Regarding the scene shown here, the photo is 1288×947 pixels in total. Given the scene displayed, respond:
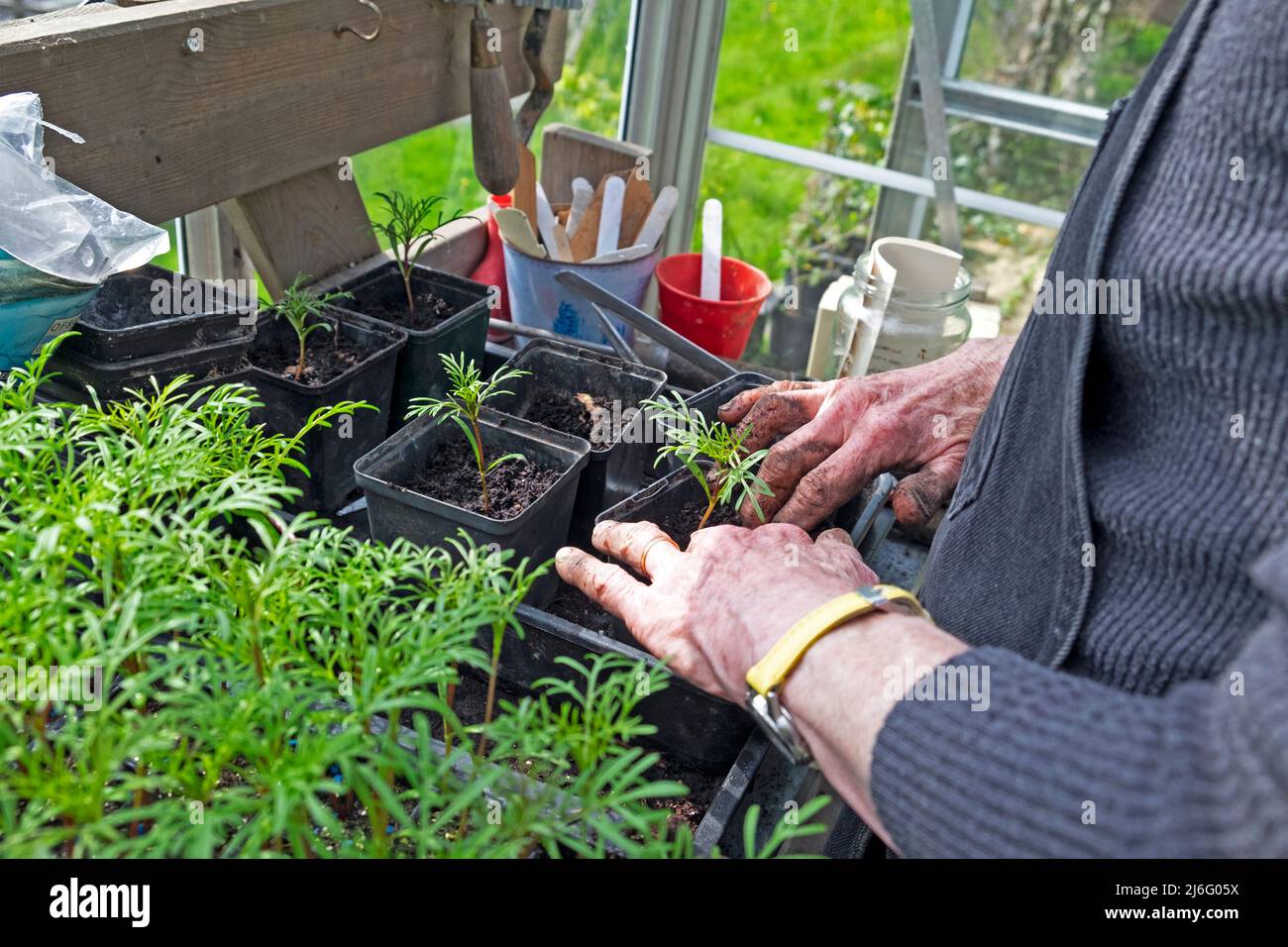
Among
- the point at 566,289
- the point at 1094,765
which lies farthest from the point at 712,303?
the point at 1094,765

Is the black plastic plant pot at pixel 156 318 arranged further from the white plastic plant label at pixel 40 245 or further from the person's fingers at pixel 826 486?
the person's fingers at pixel 826 486

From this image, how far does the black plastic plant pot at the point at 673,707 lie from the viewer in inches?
39.9

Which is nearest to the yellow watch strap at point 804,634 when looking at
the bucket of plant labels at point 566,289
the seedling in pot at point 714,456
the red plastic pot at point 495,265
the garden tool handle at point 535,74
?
the seedling in pot at point 714,456

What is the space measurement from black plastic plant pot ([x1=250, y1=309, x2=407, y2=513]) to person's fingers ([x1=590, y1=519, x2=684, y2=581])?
0.39m

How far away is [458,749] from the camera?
73 cm

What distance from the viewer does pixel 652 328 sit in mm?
1637

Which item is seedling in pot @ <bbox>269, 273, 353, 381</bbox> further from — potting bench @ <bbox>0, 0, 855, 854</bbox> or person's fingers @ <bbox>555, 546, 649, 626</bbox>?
person's fingers @ <bbox>555, 546, 649, 626</bbox>

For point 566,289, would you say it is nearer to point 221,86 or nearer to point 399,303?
point 399,303

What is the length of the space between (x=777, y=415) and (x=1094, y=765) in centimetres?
74

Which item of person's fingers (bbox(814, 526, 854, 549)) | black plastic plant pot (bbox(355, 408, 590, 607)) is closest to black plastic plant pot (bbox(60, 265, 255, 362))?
black plastic plant pot (bbox(355, 408, 590, 607))

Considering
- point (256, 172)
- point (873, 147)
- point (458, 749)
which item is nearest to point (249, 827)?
point (458, 749)

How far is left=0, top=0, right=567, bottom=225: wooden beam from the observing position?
3.75ft

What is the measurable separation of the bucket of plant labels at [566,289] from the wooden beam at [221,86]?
12.4 inches
